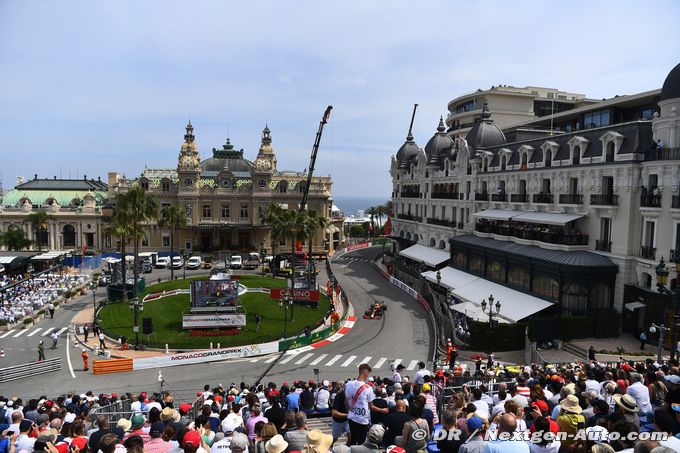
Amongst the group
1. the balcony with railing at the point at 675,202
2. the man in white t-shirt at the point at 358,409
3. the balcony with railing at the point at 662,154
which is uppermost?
the balcony with railing at the point at 662,154

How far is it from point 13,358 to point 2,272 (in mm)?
32604

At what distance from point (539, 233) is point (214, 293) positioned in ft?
91.3

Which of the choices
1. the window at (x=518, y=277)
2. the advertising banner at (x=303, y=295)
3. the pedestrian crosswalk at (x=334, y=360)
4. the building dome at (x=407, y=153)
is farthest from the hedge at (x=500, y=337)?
the building dome at (x=407, y=153)

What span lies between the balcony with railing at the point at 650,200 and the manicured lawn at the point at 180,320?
26.9 meters

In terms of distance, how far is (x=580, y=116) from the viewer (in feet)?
188

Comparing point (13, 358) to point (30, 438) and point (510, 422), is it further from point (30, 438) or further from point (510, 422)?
point (510, 422)

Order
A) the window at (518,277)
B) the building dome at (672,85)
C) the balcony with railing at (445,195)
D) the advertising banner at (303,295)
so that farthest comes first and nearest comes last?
the balcony with railing at (445,195)
the advertising banner at (303,295)
the window at (518,277)
the building dome at (672,85)

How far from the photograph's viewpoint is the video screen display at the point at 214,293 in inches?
1676

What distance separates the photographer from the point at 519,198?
1791 inches

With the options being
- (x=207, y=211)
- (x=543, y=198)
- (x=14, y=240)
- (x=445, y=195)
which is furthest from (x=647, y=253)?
(x=14, y=240)

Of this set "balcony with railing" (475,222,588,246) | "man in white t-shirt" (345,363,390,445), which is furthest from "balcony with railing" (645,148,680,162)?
"man in white t-shirt" (345,363,390,445)

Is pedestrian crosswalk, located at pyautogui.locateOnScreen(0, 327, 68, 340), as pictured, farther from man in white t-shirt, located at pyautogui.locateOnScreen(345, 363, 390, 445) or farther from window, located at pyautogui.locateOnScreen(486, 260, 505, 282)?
man in white t-shirt, located at pyautogui.locateOnScreen(345, 363, 390, 445)

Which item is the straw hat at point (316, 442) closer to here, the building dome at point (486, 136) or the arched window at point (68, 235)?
the building dome at point (486, 136)

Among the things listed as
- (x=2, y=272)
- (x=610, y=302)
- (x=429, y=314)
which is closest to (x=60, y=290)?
(x=2, y=272)
